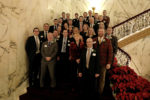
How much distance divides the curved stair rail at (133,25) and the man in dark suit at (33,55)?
511 cm

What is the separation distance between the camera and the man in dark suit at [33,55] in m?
4.38

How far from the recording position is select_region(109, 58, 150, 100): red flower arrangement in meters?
2.60

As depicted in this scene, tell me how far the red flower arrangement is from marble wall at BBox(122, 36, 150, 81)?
13.9 ft

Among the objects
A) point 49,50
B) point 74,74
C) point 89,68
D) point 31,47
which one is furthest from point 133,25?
point 31,47

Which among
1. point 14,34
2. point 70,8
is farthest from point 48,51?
point 70,8

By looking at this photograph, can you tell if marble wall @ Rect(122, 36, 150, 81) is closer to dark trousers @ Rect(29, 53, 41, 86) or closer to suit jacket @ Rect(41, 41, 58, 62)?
suit jacket @ Rect(41, 41, 58, 62)

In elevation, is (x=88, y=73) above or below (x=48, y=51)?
below

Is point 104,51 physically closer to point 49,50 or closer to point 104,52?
point 104,52

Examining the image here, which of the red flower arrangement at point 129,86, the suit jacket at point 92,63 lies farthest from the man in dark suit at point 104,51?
→ the red flower arrangement at point 129,86

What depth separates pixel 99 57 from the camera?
133 inches

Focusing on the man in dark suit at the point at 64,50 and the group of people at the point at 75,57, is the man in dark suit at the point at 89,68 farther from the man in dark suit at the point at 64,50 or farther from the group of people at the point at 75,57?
the man in dark suit at the point at 64,50

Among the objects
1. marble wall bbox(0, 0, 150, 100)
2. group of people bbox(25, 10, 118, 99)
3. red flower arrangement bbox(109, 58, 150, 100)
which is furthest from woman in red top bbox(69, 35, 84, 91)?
marble wall bbox(0, 0, 150, 100)

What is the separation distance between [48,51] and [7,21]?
1363 millimetres

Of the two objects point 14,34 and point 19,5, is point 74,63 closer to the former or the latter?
point 14,34
